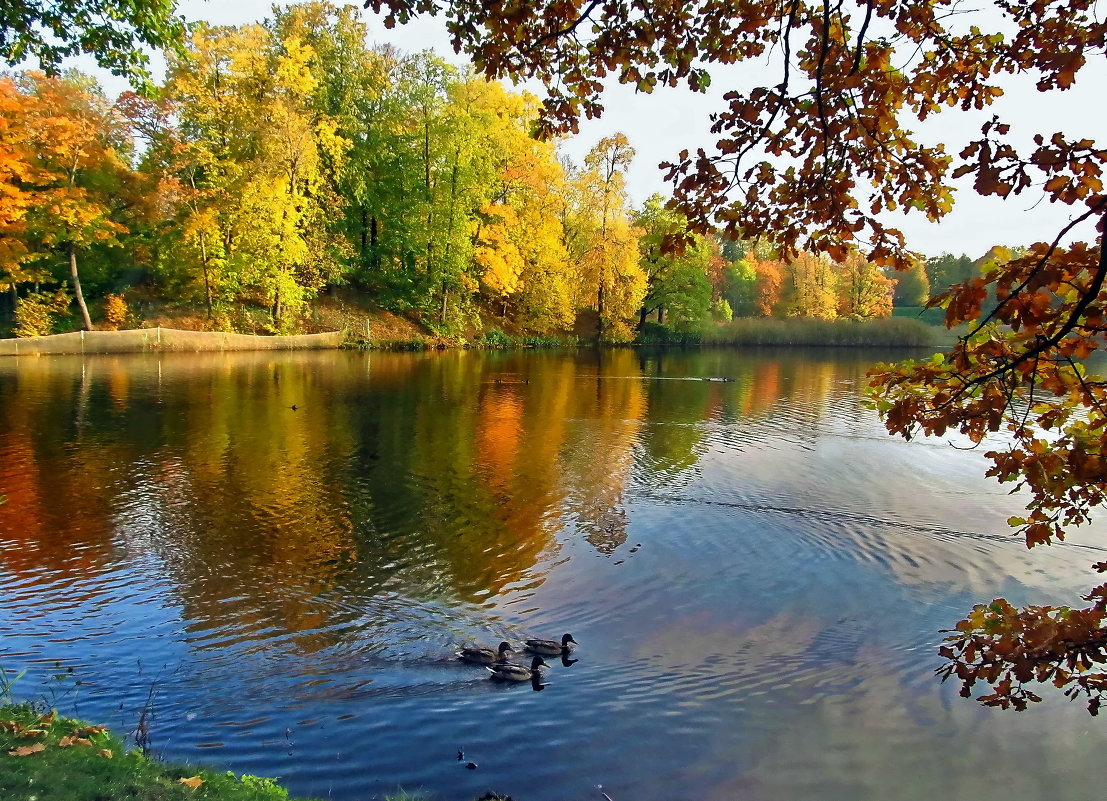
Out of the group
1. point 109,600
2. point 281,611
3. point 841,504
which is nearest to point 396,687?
point 281,611

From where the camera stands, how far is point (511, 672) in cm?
680

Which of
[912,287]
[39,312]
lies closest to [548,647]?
[39,312]

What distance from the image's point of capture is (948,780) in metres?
5.74

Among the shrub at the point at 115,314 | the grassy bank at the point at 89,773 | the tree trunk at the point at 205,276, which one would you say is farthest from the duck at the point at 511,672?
the shrub at the point at 115,314

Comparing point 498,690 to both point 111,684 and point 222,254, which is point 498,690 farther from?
point 222,254

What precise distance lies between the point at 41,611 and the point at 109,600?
2.12 ft

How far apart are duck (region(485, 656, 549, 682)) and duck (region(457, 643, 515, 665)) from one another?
0.34 ft

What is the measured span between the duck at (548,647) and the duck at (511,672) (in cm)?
35

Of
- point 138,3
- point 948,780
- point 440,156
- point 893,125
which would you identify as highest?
point 440,156

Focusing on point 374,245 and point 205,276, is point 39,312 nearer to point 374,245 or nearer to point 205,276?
point 205,276

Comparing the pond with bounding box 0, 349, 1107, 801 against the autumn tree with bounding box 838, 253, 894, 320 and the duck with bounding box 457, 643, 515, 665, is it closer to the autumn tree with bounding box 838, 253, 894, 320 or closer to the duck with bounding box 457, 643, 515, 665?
the duck with bounding box 457, 643, 515, 665

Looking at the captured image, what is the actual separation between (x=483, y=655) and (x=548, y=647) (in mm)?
693

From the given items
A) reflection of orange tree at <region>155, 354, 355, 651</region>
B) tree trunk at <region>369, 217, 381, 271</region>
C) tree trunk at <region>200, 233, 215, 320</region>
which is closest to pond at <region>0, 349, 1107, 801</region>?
reflection of orange tree at <region>155, 354, 355, 651</region>

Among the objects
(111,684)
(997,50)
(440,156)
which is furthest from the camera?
(440,156)
